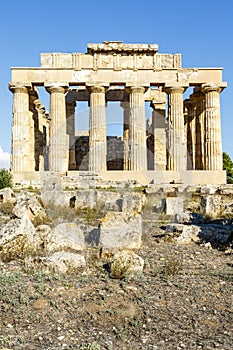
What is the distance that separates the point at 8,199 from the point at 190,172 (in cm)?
1316

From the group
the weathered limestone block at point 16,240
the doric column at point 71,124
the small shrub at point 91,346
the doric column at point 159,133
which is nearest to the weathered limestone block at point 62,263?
the weathered limestone block at point 16,240

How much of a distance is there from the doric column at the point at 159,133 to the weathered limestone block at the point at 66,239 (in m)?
20.8

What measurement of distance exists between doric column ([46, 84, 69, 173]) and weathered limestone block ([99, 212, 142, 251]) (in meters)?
16.8

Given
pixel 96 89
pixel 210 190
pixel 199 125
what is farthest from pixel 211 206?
pixel 199 125

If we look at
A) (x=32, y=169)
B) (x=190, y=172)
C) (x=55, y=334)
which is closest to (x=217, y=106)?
(x=190, y=172)

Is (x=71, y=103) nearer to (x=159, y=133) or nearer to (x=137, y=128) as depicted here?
(x=159, y=133)

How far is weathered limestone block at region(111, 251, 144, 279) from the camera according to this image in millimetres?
6457

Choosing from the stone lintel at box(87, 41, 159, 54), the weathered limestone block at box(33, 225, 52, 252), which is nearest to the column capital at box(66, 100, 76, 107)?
the stone lintel at box(87, 41, 159, 54)

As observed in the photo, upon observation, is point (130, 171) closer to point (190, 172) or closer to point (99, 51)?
point (190, 172)

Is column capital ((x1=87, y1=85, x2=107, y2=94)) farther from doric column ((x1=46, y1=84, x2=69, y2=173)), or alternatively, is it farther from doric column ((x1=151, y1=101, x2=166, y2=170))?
doric column ((x1=151, y1=101, x2=166, y2=170))

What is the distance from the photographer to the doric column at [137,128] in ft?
82.8

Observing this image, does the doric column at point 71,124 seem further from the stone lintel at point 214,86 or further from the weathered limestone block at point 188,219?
the weathered limestone block at point 188,219

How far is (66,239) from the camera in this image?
8.51 meters

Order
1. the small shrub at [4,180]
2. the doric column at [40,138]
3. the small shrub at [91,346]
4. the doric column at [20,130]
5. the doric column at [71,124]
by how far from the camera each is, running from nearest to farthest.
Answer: the small shrub at [91,346] → the small shrub at [4,180] → the doric column at [20,130] → the doric column at [40,138] → the doric column at [71,124]
